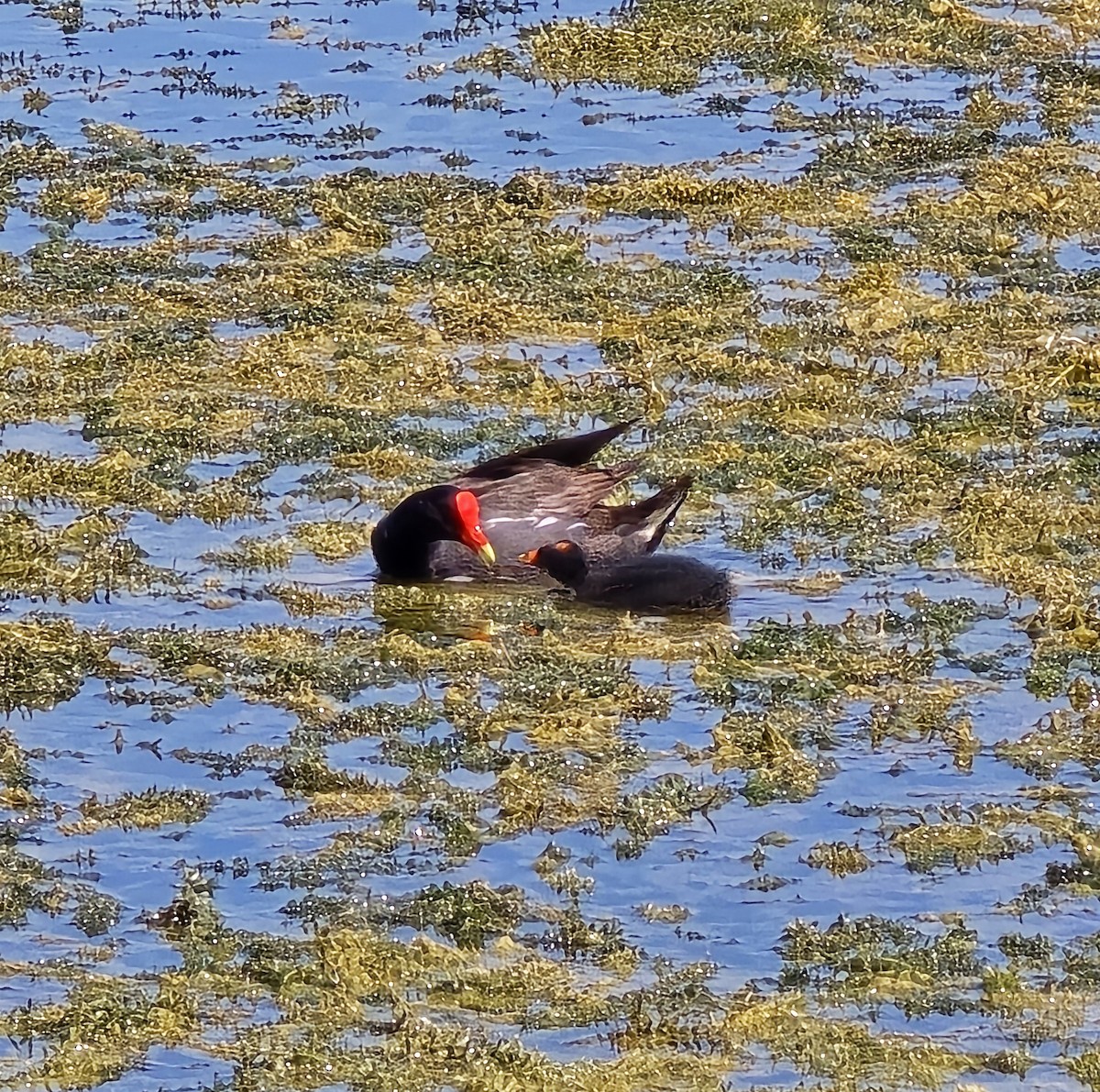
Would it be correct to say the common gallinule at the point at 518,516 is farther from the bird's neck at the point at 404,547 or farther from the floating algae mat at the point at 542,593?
the floating algae mat at the point at 542,593

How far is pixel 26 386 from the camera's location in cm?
1232

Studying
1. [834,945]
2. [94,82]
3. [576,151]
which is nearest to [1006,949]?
[834,945]

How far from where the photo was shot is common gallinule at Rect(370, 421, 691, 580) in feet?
35.0

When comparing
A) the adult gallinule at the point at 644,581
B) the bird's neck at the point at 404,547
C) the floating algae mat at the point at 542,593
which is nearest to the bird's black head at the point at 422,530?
the bird's neck at the point at 404,547

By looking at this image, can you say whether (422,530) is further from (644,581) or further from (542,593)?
(644,581)

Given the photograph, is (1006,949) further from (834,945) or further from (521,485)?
(521,485)

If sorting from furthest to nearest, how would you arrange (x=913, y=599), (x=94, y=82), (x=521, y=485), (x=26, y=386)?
(x=94, y=82) → (x=26, y=386) → (x=521, y=485) → (x=913, y=599)

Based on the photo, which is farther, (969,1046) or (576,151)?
(576,151)

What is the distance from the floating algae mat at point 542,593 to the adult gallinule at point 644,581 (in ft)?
0.38

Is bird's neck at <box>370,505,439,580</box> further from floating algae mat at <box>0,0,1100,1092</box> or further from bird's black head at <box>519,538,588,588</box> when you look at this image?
bird's black head at <box>519,538,588,588</box>

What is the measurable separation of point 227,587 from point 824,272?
14.1ft

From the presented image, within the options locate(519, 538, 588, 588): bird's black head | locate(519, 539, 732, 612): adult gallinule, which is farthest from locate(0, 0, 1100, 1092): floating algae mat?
locate(519, 538, 588, 588): bird's black head

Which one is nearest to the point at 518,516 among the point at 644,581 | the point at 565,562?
the point at 565,562

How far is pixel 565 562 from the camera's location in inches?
425
